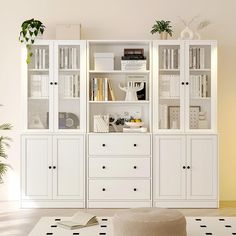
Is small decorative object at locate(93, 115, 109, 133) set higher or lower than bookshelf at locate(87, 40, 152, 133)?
lower

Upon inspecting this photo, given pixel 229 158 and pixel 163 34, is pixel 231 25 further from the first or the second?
pixel 229 158

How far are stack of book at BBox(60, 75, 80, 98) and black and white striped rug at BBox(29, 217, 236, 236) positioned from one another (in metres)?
1.63

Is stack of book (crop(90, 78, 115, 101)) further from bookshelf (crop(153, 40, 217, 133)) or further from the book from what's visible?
the book

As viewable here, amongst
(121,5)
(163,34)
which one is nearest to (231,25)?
(163,34)

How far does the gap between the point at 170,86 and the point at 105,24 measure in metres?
1.07

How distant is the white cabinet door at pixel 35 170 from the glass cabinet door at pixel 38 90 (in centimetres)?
15

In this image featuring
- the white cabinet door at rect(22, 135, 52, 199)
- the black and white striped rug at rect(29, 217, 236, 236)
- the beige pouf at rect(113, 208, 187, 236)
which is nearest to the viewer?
the beige pouf at rect(113, 208, 187, 236)

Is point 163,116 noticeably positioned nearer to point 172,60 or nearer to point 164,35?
point 172,60

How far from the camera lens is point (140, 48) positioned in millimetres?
5676

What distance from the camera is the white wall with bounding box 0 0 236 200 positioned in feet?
19.0

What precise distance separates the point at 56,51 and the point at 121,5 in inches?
38.4

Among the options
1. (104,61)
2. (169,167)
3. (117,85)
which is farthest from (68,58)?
(169,167)

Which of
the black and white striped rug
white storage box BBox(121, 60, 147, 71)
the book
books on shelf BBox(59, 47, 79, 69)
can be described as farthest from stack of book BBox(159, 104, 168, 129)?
the book

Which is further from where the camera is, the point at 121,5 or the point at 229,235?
the point at 121,5
